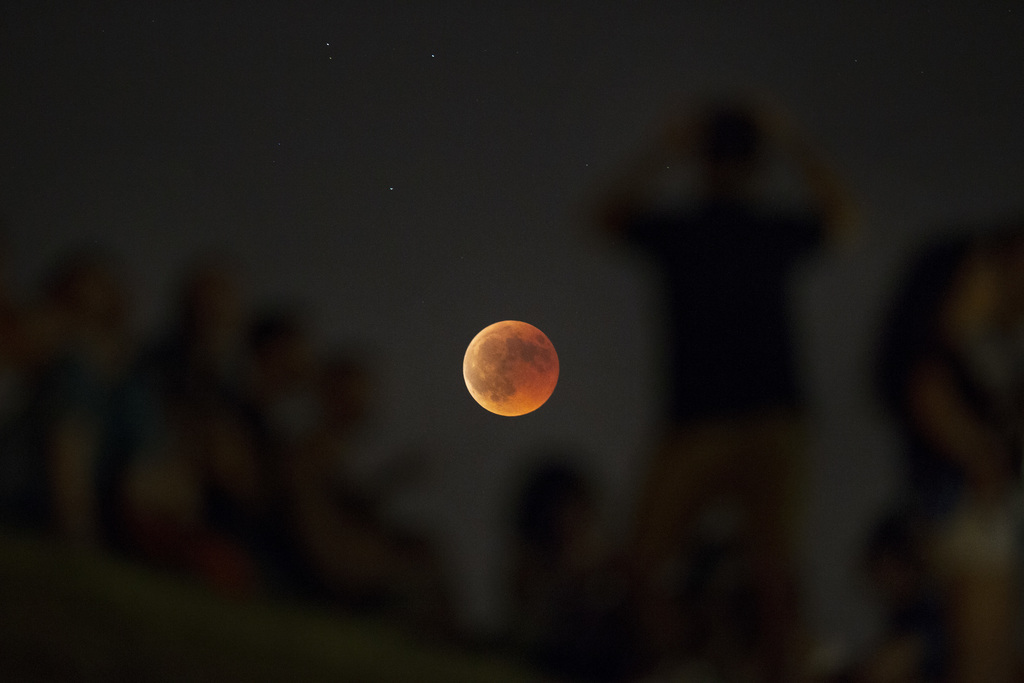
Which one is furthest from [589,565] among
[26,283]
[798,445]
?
[26,283]

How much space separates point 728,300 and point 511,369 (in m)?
0.79

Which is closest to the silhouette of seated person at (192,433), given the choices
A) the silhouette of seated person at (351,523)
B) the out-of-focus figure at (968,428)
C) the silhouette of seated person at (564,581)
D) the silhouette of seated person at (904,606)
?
the silhouette of seated person at (351,523)

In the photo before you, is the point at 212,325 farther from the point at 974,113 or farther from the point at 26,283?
the point at 974,113

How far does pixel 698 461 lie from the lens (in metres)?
3.12

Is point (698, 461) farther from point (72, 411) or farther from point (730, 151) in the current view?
point (72, 411)

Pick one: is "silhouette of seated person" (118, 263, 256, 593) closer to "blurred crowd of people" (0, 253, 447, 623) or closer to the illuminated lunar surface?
"blurred crowd of people" (0, 253, 447, 623)

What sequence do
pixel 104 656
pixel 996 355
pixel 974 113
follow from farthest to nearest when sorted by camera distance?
pixel 974 113 < pixel 996 355 < pixel 104 656

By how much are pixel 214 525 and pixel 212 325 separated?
650 mm

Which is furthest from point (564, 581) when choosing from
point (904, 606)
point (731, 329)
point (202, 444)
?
point (202, 444)

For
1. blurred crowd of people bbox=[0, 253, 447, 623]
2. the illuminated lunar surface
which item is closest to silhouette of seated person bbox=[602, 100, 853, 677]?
the illuminated lunar surface

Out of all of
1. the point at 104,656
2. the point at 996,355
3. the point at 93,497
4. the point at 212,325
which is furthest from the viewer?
the point at 996,355

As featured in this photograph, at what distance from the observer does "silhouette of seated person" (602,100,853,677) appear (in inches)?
122

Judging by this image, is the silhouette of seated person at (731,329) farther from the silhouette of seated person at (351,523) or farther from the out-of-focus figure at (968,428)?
the silhouette of seated person at (351,523)

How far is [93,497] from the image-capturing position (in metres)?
2.76
